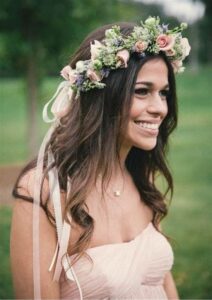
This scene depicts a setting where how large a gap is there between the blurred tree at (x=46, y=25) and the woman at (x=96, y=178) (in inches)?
250

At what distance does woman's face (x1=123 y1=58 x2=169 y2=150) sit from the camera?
294 cm

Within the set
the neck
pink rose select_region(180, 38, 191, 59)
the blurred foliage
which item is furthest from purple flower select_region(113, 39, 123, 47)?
the blurred foliage

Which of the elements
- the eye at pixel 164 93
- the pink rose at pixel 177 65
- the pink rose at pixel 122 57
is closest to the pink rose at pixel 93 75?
the pink rose at pixel 122 57

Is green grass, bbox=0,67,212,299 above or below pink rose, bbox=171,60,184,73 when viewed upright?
below

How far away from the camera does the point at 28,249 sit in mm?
2812

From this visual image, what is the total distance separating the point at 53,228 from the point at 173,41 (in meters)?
1.12

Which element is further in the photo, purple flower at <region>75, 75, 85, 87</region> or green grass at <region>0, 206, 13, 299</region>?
green grass at <region>0, 206, 13, 299</region>

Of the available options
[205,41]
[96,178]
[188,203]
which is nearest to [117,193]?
[96,178]

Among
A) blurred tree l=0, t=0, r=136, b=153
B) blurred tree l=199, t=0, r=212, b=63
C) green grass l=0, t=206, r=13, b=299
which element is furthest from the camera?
blurred tree l=199, t=0, r=212, b=63

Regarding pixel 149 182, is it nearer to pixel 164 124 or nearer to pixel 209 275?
pixel 164 124

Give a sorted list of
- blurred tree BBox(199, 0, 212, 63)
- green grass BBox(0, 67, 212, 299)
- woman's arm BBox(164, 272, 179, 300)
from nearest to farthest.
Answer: woman's arm BBox(164, 272, 179, 300) < green grass BBox(0, 67, 212, 299) < blurred tree BBox(199, 0, 212, 63)

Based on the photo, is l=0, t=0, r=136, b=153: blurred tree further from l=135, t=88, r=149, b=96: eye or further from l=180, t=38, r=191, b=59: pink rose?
l=135, t=88, r=149, b=96: eye

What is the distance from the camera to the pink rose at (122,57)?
114 inches

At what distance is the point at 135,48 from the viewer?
2.96 m
